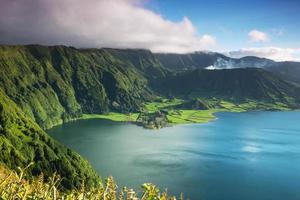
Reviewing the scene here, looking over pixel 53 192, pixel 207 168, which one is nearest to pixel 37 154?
pixel 207 168

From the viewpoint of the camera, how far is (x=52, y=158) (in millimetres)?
161875

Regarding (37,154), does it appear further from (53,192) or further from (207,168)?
(53,192)

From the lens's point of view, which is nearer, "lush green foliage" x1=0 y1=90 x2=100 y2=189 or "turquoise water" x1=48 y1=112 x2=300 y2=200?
"turquoise water" x1=48 y1=112 x2=300 y2=200

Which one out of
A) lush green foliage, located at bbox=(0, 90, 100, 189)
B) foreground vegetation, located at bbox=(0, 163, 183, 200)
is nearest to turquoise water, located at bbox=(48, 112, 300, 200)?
lush green foliage, located at bbox=(0, 90, 100, 189)

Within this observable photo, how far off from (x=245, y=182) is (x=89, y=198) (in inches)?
5122

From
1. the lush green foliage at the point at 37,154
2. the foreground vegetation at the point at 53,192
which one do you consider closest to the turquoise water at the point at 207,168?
the lush green foliage at the point at 37,154

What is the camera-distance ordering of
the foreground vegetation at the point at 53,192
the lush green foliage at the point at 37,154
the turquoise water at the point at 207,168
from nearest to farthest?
1. the foreground vegetation at the point at 53,192
2. the turquoise water at the point at 207,168
3. the lush green foliage at the point at 37,154

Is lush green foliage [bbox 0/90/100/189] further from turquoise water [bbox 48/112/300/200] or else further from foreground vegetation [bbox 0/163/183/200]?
foreground vegetation [bbox 0/163/183/200]

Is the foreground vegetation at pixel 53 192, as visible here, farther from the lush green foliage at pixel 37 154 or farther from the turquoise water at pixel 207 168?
the lush green foliage at pixel 37 154

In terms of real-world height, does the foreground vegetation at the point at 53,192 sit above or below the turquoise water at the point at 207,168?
above

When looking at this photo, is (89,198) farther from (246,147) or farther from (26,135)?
(246,147)

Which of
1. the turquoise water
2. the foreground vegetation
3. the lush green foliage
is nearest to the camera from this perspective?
the foreground vegetation

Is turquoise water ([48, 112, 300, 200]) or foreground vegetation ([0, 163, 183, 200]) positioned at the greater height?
foreground vegetation ([0, 163, 183, 200])

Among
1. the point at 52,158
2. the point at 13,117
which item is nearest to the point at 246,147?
the point at 52,158
